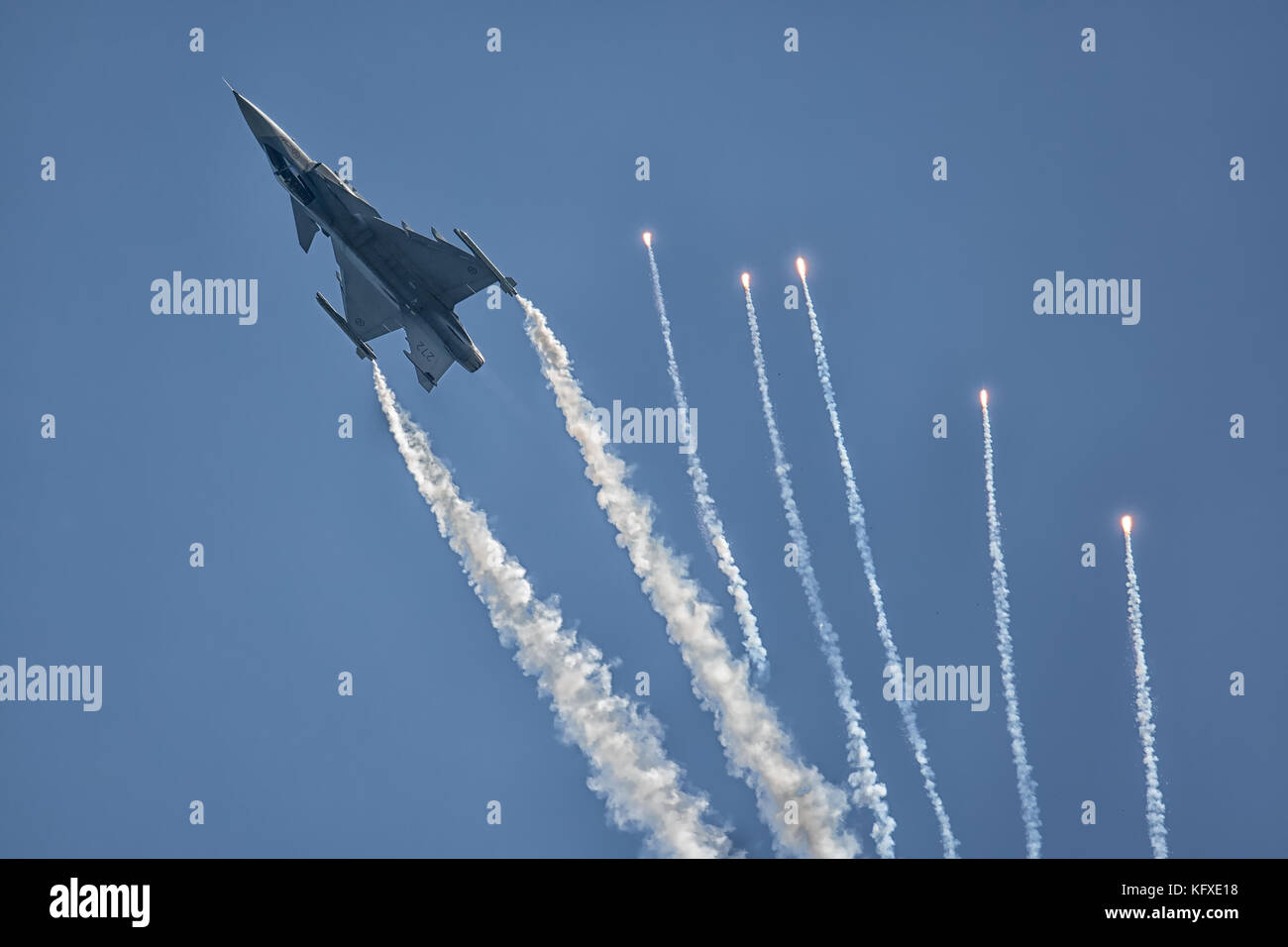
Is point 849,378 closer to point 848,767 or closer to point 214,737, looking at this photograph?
point 848,767

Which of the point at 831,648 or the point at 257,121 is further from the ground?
the point at 257,121

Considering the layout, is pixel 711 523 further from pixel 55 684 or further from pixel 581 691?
pixel 55 684

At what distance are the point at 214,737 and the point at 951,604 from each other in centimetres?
3269

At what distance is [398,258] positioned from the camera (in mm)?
49750

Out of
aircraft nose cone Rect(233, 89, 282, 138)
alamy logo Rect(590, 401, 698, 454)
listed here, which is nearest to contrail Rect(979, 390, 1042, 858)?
alamy logo Rect(590, 401, 698, 454)

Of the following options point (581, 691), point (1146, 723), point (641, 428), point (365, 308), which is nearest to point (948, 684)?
point (1146, 723)

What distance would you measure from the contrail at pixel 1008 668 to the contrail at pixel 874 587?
9.26 ft

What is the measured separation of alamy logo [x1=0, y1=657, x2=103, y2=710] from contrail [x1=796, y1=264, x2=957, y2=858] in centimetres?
3494

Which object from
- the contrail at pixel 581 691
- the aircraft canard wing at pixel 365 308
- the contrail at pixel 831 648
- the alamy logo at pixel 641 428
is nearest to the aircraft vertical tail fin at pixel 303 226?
the aircraft canard wing at pixel 365 308

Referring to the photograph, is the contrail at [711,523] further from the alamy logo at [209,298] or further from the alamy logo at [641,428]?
the alamy logo at [209,298]

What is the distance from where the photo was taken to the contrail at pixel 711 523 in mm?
50625
